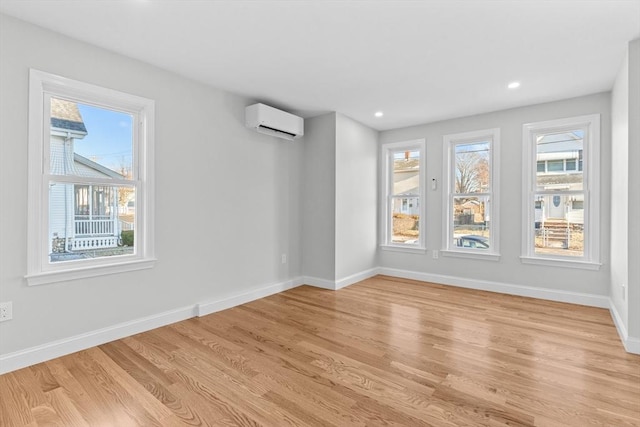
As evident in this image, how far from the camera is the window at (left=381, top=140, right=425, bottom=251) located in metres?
5.07

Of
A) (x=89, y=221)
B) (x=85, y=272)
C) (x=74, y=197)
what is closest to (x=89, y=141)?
(x=74, y=197)

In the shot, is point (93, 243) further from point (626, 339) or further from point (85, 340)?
point (626, 339)

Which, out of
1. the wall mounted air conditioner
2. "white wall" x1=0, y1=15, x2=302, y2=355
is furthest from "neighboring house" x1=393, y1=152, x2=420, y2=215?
the wall mounted air conditioner

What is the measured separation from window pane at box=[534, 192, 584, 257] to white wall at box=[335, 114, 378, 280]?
7.57 ft

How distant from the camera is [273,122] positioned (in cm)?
388

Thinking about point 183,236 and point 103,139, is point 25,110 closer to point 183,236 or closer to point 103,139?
point 103,139

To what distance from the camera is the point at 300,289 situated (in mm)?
4434

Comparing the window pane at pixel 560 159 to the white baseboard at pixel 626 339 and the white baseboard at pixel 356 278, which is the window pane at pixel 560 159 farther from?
the white baseboard at pixel 356 278

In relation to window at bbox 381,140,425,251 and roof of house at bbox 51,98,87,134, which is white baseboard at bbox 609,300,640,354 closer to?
window at bbox 381,140,425,251

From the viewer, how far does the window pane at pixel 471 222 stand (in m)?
4.53

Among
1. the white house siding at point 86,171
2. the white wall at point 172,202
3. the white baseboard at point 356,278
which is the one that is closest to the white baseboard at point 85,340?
the white wall at point 172,202

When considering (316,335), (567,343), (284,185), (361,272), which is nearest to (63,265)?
(316,335)

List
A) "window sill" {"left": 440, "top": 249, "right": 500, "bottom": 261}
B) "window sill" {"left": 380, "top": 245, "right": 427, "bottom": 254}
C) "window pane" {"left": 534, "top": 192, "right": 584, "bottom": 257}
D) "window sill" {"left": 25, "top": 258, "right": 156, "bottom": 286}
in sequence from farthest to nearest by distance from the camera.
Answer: "window sill" {"left": 380, "top": 245, "right": 427, "bottom": 254}
"window sill" {"left": 440, "top": 249, "right": 500, "bottom": 261}
"window pane" {"left": 534, "top": 192, "right": 584, "bottom": 257}
"window sill" {"left": 25, "top": 258, "right": 156, "bottom": 286}

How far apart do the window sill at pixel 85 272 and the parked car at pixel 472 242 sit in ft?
13.4
